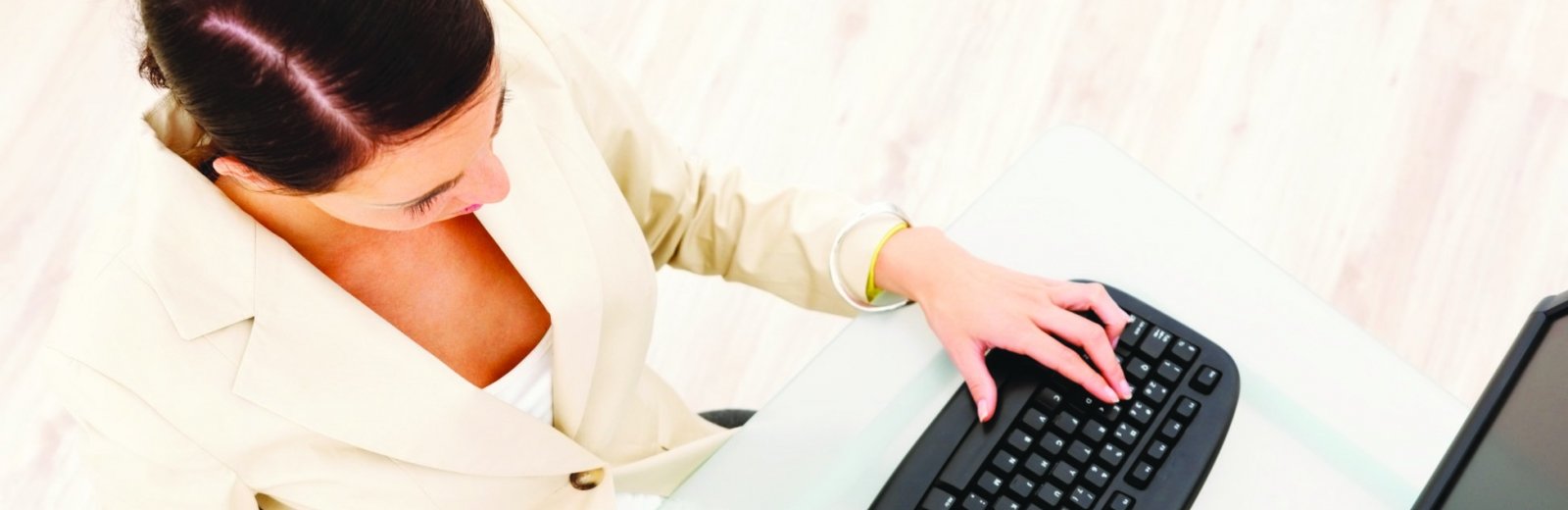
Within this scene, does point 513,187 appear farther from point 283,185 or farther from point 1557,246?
point 1557,246

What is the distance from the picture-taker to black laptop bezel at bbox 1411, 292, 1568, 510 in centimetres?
62

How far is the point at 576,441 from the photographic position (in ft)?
3.08

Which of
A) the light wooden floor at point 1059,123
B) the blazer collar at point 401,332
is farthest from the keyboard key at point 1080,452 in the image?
the light wooden floor at point 1059,123

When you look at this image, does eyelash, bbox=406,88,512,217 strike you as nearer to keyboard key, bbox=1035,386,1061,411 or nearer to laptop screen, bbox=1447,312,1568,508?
keyboard key, bbox=1035,386,1061,411

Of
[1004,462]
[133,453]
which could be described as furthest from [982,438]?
[133,453]

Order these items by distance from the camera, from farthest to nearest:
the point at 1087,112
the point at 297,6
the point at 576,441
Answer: the point at 1087,112, the point at 576,441, the point at 297,6

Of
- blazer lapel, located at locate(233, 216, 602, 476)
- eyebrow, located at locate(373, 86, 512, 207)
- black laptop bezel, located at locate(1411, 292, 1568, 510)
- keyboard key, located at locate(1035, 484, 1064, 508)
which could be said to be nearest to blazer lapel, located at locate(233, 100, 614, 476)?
blazer lapel, located at locate(233, 216, 602, 476)

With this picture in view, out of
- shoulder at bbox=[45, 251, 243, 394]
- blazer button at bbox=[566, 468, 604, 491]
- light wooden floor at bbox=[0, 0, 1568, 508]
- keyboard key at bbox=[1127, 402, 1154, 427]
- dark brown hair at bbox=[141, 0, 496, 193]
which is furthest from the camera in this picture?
light wooden floor at bbox=[0, 0, 1568, 508]

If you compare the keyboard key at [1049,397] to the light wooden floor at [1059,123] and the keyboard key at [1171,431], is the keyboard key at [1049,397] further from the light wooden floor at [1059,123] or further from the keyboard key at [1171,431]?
the light wooden floor at [1059,123]

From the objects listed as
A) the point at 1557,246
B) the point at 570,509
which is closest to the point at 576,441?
the point at 570,509

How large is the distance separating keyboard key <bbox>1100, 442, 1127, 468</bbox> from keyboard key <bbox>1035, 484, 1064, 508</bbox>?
4 cm

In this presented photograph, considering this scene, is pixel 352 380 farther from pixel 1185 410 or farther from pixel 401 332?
pixel 1185 410

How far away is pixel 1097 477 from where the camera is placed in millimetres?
789

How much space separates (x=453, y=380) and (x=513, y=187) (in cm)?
14
